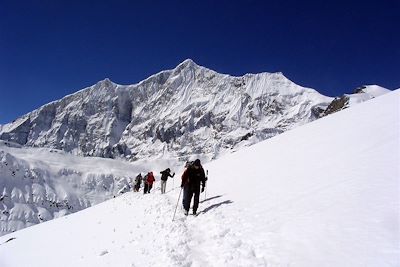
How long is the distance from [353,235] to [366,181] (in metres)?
3.63

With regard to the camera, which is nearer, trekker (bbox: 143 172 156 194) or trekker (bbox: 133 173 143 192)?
trekker (bbox: 143 172 156 194)

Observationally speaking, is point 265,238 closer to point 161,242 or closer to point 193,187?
point 161,242

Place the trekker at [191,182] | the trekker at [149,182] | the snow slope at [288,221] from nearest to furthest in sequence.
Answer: the snow slope at [288,221]
the trekker at [191,182]
the trekker at [149,182]

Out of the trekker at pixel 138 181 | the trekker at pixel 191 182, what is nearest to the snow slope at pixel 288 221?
the trekker at pixel 191 182

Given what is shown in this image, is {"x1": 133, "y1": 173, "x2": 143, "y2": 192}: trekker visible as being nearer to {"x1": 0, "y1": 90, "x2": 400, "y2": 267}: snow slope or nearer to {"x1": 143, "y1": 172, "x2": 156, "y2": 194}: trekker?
{"x1": 143, "y1": 172, "x2": 156, "y2": 194}: trekker

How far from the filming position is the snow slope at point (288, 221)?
902 centimetres

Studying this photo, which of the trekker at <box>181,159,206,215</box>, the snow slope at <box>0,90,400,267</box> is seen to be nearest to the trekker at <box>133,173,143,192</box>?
the snow slope at <box>0,90,400,267</box>

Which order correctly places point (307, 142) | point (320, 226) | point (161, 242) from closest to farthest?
point (320, 226)
point (161, 242)
point (307, 142)

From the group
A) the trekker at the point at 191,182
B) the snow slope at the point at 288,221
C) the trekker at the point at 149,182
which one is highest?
the trekker at the point at 149,182

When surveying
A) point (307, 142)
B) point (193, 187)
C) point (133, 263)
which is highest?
Answer: point (307, 142)

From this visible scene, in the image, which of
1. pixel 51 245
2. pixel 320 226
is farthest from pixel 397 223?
pixel 51 245

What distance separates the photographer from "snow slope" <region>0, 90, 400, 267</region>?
9023 mm

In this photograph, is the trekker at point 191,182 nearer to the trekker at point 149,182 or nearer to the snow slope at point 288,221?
the snow slope at point 288,221

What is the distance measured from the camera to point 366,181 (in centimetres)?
1218
